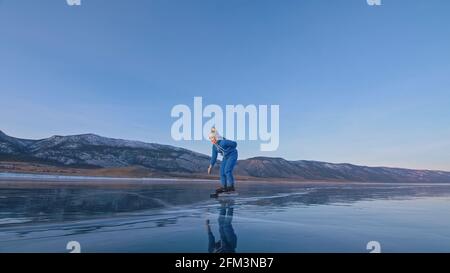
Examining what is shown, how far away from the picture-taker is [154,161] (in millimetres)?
91875

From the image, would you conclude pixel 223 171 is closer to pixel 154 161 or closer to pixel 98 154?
pixel 154 161

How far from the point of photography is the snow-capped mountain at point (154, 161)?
6781cm

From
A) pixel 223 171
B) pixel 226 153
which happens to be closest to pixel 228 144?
pixel 226 153

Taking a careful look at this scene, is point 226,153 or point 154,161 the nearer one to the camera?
point 226,153

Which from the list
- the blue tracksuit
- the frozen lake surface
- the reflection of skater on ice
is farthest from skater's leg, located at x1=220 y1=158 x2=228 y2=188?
the reflection of skater on ice

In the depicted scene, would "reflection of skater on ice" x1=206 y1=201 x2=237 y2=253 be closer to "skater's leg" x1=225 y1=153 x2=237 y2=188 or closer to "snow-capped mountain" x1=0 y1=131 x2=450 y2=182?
"skater's leg" x1=225 y1=153 x2=237 y2=188

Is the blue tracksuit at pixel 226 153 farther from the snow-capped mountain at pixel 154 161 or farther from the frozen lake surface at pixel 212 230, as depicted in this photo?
the snow-capped mountain at pixel 154 161

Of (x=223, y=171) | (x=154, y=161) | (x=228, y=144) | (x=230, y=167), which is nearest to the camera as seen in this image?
(x=228, y=144)

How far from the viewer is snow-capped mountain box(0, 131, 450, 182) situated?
67.8 metres

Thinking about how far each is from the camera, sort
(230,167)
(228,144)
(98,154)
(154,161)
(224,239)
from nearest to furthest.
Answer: (224,239) < (228,144) < (230,167) < (154,161) < (98,154)

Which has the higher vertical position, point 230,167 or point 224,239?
point 230,167

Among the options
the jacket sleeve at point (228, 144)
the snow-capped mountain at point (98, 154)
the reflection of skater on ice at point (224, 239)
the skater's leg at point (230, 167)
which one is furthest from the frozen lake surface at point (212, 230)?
the snow-capped mountain at point (98, 154)

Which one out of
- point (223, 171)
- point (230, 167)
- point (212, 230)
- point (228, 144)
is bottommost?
point (212, 230)
